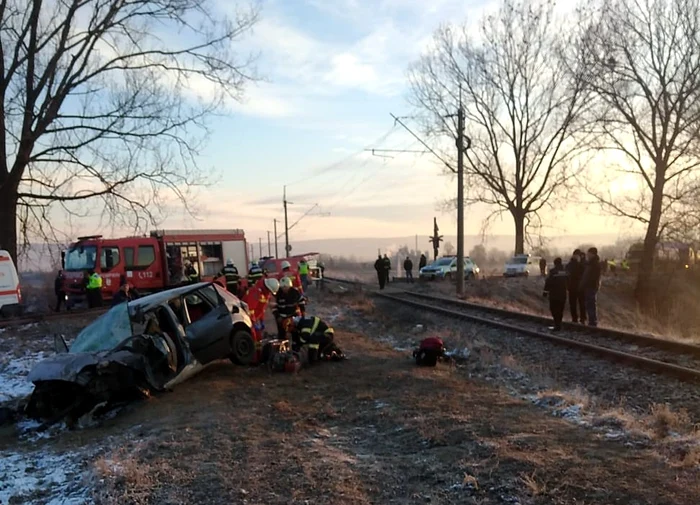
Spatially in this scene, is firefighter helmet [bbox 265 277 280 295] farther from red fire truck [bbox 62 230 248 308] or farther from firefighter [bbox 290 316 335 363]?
red fire truck [bbox 62 230 248 308]

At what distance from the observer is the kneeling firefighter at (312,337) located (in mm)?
10359

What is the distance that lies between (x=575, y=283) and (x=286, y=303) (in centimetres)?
740

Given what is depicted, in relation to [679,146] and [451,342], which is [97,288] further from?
[679,146]

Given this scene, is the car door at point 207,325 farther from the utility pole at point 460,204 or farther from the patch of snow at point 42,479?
the utility pole at point 460,204

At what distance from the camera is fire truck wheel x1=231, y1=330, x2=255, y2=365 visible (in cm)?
989

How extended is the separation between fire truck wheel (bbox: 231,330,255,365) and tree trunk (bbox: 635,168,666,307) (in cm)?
2925

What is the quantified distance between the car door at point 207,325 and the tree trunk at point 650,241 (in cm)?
2981

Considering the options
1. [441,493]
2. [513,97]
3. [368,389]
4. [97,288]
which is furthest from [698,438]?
[513,97]

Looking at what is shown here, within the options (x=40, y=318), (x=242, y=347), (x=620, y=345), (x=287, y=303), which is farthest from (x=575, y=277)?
(x=40, y=318)

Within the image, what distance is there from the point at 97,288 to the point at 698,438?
1861cm

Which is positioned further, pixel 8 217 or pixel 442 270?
pixel 442 270

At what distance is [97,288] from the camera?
20.4m

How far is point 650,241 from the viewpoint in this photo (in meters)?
34.8

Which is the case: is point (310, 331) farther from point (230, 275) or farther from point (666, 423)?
point (230, 275)
